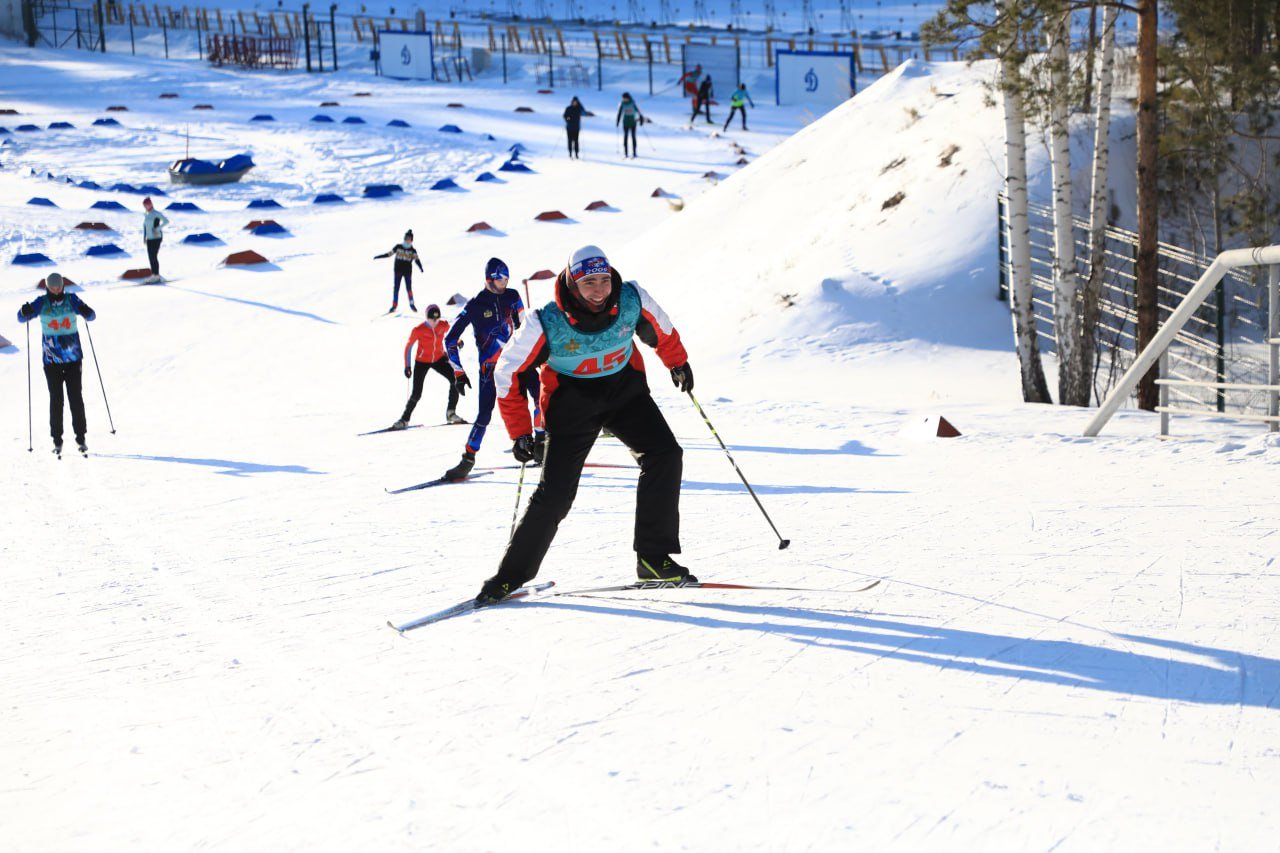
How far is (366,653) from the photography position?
500cm

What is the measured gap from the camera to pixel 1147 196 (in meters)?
12.3

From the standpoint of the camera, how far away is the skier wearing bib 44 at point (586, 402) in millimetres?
5324

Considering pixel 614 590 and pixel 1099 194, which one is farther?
pixel 1099 194

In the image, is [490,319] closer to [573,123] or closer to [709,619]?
[709,619]

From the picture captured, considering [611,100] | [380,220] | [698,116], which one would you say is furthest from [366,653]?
[611,100]

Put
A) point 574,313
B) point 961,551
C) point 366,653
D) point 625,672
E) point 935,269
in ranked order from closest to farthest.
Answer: point 625,672, point 366,653, point 574,313, point 961,551, point 935,269

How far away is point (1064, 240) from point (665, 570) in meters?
8.09

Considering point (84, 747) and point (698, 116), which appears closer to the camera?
point (84, 747)

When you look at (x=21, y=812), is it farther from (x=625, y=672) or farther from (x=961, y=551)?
(x=961, y=551)

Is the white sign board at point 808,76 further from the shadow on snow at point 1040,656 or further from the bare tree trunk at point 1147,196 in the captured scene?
the shadow on snow at point 1040,656

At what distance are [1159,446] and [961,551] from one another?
11.1 ft

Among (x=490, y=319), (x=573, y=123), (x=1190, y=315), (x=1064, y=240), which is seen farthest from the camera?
(x=573, y=123)

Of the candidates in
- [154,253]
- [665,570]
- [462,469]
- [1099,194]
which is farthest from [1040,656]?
[154,253]

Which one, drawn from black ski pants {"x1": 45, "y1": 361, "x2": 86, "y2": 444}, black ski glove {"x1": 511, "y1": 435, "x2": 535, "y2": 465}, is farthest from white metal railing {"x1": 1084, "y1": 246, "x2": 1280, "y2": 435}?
black ski pants {"x1": 45, "y1": 361, "x2": 86, "y2": 444}
